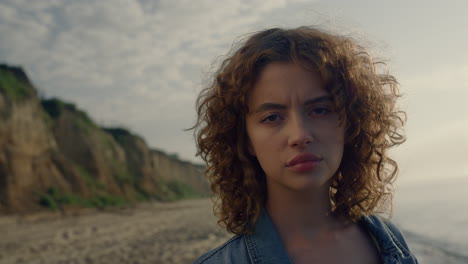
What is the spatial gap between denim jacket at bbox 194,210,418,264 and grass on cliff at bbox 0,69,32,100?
56.9 feet

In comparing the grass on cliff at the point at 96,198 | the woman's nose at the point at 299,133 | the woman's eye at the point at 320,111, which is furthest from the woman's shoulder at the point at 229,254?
the grass on cliff at the point at 96,198

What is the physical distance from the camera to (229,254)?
167cm

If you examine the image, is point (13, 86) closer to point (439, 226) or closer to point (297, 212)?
point (439, 226)

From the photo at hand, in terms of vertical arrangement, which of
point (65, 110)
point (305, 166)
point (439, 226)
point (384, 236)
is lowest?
point (439, 226)

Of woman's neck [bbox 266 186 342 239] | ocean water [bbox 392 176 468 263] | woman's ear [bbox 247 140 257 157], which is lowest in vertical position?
ocean water [bbox 392 176 468 263]

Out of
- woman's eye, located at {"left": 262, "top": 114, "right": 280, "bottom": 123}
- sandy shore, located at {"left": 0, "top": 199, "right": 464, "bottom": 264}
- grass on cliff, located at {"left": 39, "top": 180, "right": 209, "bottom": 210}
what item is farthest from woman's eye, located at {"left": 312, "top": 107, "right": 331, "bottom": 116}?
grass on cliff, located at {"left": 39, "top": 180, "right": 209, "bottom": 210}

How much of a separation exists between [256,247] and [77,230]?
1066cm

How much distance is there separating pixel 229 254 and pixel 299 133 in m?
0.55

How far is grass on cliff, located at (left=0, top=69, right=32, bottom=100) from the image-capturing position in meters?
16.7

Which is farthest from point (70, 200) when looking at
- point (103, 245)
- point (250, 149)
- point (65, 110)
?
point (250, 149)

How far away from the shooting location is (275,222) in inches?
69.2

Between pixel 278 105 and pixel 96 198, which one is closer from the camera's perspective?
pixel 278 105

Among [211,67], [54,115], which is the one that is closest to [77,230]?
[211,67]

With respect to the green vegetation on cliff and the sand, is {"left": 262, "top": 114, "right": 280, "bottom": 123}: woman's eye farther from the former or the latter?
the green vegetation on cliff
